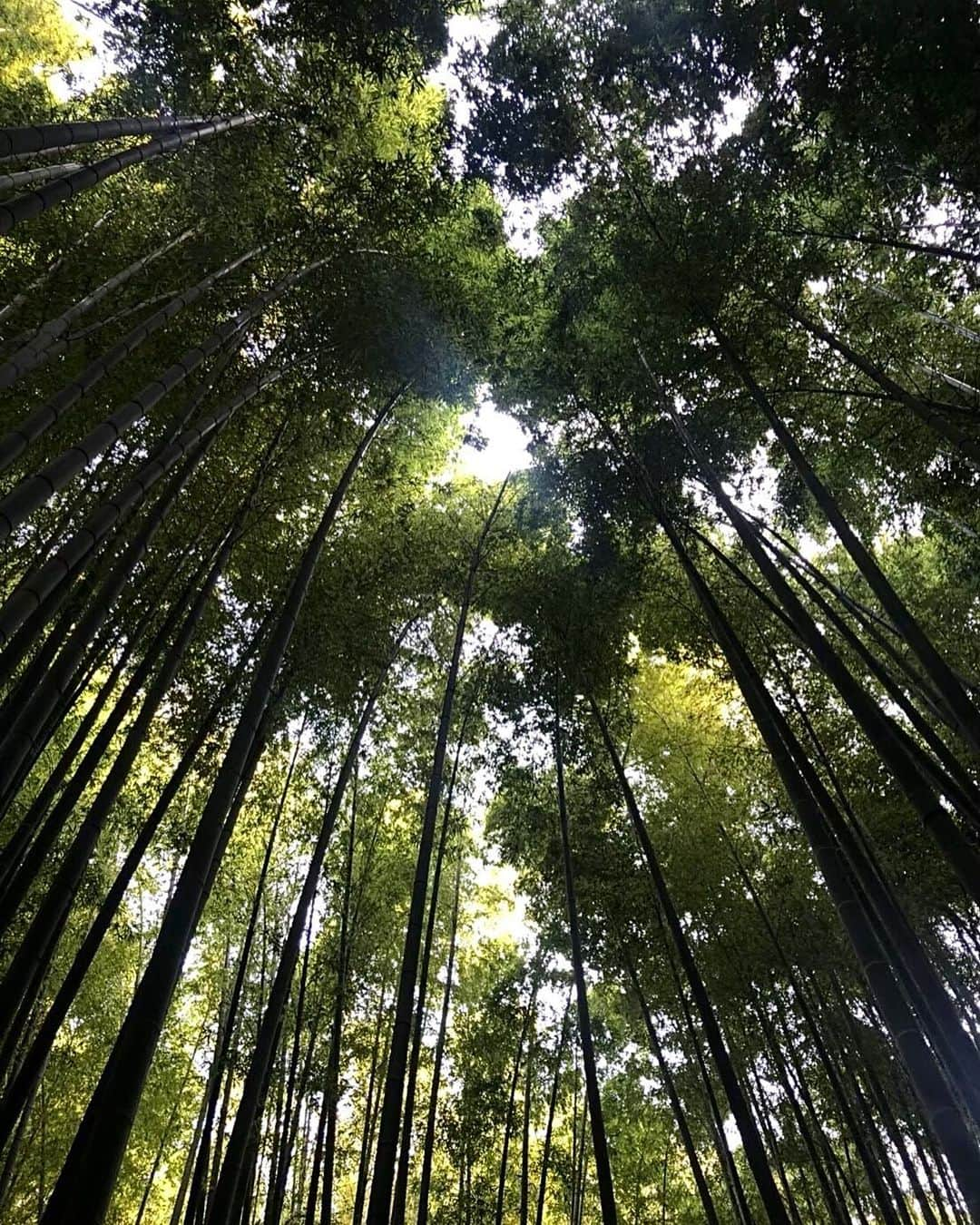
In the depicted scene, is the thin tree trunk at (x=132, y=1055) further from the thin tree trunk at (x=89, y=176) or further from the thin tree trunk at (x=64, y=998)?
the thin tree trunk at (x=89, y=176)

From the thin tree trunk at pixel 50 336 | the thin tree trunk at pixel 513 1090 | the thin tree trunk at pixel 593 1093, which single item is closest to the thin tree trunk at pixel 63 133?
the thin tree trunk at pixel 50 336

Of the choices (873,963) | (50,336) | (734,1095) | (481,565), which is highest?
(481,565)

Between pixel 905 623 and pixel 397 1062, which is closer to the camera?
pixel 905 623

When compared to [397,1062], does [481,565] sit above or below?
above

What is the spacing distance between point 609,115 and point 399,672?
489 centimetres

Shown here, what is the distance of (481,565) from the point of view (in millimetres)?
6777

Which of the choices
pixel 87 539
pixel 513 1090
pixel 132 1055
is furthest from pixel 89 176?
pixel 513 1090

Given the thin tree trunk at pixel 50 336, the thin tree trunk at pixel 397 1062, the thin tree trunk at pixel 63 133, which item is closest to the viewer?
the thin tree trunk at pixel 63 133

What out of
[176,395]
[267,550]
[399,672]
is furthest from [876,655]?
[176,395]

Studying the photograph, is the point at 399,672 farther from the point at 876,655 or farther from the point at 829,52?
the point at 829,52

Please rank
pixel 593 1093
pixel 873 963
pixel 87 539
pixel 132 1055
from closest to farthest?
pixel 132 1055
pixel 873 963
pixel 87 539
pixel 593 1093

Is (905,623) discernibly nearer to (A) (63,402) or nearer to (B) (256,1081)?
(A) (63,402)

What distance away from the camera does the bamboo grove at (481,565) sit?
10.1 ft

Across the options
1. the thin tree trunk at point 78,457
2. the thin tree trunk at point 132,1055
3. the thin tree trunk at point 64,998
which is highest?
the thin tree trunk at point 78,457
